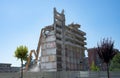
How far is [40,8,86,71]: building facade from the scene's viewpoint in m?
73.2

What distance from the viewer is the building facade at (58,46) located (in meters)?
73.2

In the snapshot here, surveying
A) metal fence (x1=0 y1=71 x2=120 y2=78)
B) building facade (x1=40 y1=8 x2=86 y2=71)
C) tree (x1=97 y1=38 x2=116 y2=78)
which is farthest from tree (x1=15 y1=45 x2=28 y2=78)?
building facade (x1=40 y1=8 x2=86 y2=71)

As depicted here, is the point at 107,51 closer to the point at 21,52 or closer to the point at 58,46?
the point at 21,52

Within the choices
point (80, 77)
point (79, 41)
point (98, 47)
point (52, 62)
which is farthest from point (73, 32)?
point (98, 47)

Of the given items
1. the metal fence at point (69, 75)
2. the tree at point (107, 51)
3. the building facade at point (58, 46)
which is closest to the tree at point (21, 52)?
the metal fence at point (69, 75)

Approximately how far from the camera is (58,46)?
3061 inches

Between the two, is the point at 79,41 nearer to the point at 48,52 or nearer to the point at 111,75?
the point at 48,52

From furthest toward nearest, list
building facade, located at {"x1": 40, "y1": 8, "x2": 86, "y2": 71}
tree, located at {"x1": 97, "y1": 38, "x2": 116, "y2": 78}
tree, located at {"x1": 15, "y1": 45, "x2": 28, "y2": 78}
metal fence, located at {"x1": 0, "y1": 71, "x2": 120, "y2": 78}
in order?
1. building facade, located at {"x1": 40, "y1": 8, "x2": 86, "y2": 71}
2. tree, located at {"x1": 15, "y1": 45, "x2": 28, "y2": 78}
3. metal fence, located at {"x1": 0, "y1": 71, "x2": 120, "y2": 78}
4. tree, located at {"x1": 97, "y1": 38, "x2": 116, "y2": 78}

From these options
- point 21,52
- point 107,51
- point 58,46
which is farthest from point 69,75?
point 58,46

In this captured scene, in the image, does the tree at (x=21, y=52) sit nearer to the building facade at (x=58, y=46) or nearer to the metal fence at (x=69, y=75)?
the metal fence at (x=69, y=75)

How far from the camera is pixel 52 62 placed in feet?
245

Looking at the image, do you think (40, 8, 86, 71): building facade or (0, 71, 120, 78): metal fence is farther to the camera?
(40, 8, 86, 71): building facade

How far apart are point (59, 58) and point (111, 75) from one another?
50.0 metres

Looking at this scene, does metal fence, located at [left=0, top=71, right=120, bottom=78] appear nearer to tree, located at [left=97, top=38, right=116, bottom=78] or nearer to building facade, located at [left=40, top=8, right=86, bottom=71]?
tree, located at [left=97, top=38, right=116, bottom=78]
